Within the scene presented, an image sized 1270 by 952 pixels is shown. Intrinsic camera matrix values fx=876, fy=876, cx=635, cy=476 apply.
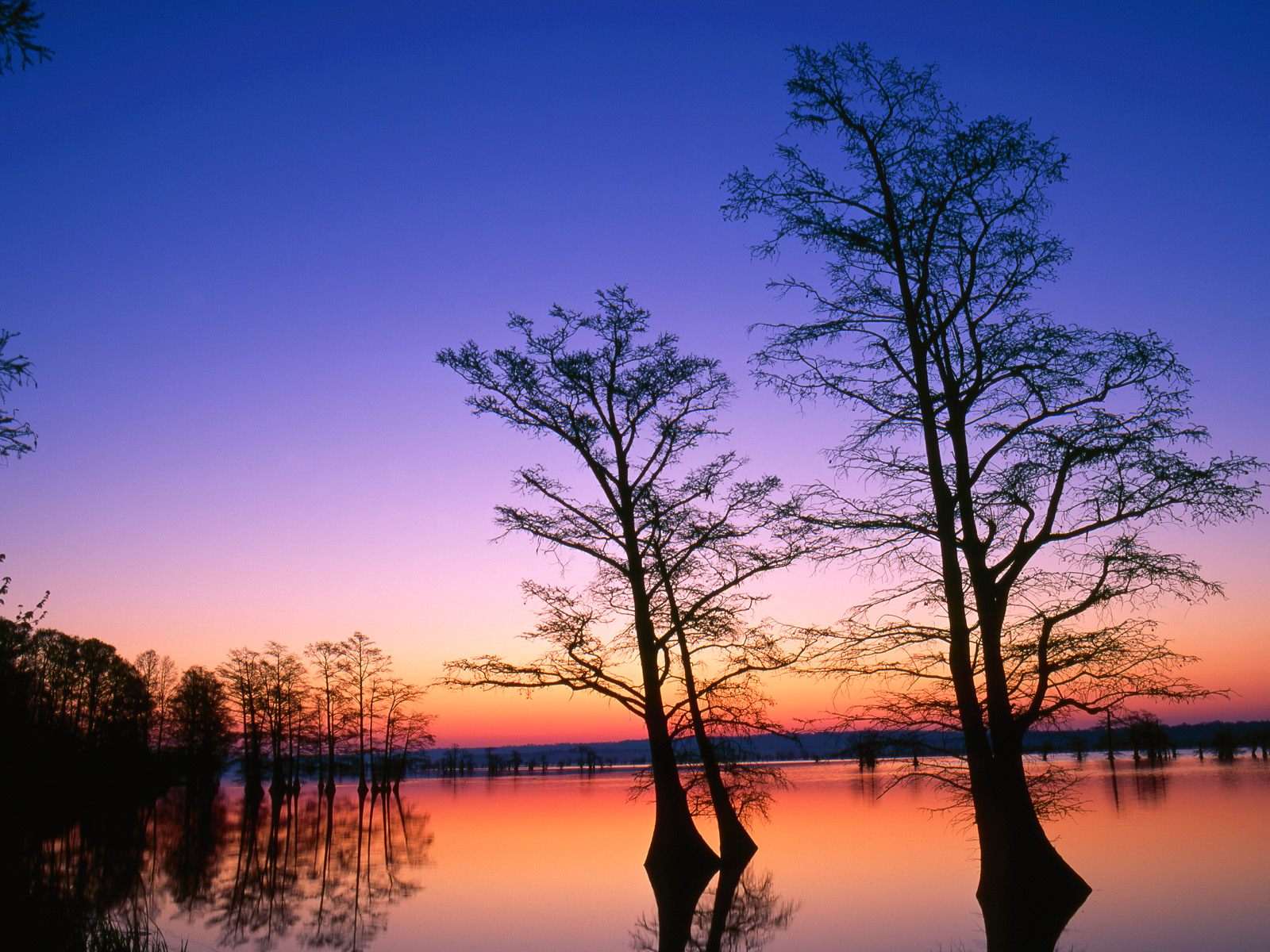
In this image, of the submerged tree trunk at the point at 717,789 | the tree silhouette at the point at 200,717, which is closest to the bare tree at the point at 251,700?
the tree silhouette at the point at 200,717

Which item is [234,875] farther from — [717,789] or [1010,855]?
[1010,855]

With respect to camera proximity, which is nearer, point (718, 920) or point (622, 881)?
point (718, 920)

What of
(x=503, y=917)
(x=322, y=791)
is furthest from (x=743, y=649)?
(x=322, y=791)

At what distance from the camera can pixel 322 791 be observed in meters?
72.8

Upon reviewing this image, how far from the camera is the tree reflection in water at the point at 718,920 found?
12016 mm

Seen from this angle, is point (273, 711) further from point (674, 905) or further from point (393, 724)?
point (674, 905)

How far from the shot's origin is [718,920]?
13.6m

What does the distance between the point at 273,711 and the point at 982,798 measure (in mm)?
63594

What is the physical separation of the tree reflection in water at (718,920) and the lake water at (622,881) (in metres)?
0.07

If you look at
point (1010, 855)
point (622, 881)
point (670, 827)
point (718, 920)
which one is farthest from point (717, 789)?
point (1010, 855)

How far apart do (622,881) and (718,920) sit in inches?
192

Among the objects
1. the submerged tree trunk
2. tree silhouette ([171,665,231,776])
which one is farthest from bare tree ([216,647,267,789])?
the submerged tree trunk

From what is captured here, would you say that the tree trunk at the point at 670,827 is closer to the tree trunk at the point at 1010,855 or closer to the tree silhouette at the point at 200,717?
the tree trunk at the point at 1010,855

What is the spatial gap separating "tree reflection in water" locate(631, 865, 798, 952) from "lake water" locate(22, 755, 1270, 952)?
0.07 m
